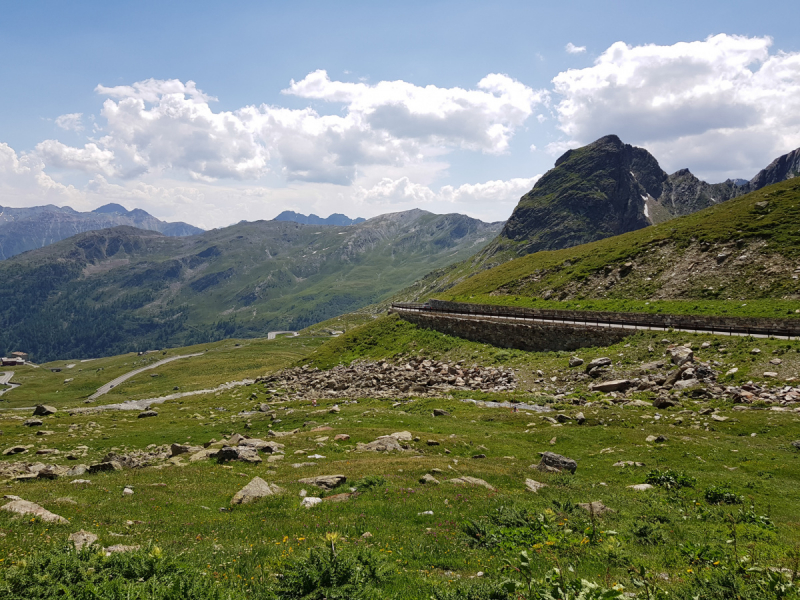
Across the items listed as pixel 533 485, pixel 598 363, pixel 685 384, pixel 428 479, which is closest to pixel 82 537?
pixel 428 479

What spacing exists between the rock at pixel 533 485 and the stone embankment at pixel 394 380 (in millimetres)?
27662

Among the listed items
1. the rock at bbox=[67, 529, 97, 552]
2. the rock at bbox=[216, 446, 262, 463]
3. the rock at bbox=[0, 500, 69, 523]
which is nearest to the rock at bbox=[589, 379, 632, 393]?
the rock at bbox=[216, 446, 262, 463]

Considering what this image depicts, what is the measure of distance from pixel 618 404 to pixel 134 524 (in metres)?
36.0

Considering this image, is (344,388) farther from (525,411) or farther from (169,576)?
(169,576)

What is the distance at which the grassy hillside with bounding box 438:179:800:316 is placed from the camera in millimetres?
64375

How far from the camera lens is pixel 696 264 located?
75750mm

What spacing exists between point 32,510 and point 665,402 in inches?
1582

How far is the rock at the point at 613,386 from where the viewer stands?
40406 millimetres

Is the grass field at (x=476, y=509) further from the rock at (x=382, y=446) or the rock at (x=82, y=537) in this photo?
the rock at (x=382, y=446)

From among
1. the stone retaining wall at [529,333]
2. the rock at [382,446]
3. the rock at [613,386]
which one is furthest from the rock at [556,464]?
the stone retaining wall at [529,333]

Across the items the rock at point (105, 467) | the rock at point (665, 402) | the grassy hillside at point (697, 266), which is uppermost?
the grassy hillside at point (697, 266)

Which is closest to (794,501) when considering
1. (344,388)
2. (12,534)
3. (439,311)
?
(12,534)

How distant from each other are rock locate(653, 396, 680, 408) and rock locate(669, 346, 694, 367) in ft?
25.5

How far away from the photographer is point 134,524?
47.8ft
